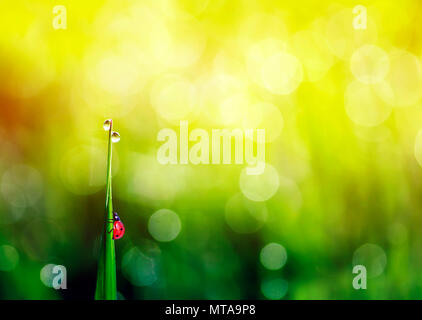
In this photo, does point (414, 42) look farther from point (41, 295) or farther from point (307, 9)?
point (41, 295)

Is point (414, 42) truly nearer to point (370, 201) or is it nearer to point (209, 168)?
point (370, 201)

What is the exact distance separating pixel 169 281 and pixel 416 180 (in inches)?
29.3

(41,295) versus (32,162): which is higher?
(32,162)

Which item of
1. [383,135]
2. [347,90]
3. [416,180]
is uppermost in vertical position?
[347,90]

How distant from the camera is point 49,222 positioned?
97 cm

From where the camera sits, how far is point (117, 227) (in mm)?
909

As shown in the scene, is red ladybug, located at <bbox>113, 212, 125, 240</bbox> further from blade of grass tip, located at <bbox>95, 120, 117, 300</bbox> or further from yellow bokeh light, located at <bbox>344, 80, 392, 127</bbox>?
yellow bokeh light, located at <bbox>344, 80, 392, 127</bbox>

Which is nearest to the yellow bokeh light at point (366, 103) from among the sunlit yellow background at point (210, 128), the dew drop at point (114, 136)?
the sunlit yellow background at point (210, 128)

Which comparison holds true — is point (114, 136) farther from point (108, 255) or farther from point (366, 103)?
point (366, 103)

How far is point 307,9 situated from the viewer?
1.02m

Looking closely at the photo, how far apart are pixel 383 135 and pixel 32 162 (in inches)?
38.6

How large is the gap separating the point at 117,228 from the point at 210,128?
37 cm

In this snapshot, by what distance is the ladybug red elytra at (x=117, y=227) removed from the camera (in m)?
0.89
